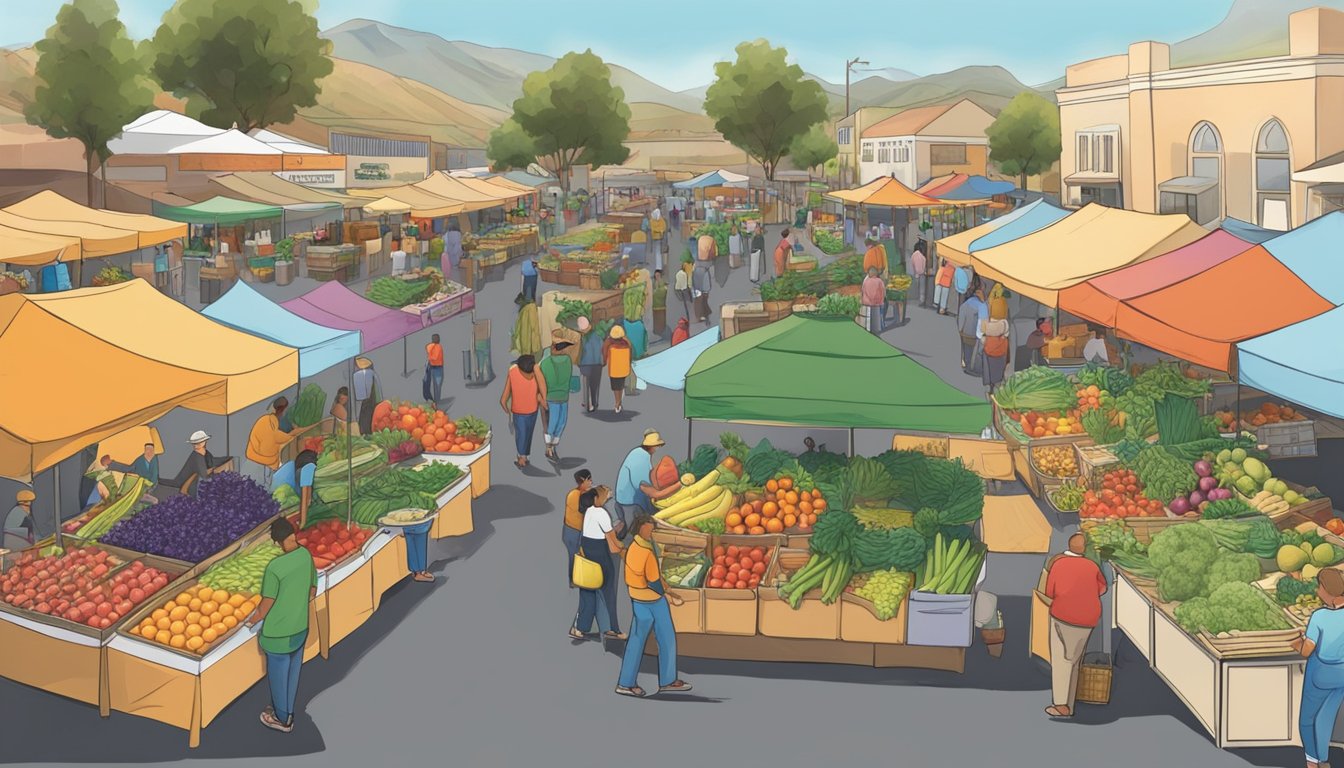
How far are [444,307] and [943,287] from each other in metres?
10.6

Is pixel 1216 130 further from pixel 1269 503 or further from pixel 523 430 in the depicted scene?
pixel 1269 503

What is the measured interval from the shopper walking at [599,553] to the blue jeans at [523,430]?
497 cm

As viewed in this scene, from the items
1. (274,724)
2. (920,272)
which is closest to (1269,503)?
(274,724)

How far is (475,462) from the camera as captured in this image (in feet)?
44.5

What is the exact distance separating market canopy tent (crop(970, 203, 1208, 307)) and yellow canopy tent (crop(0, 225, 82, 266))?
14119 mm

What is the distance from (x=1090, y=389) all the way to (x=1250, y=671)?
6.91 metres

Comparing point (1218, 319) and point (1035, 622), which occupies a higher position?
point (1218, 319)

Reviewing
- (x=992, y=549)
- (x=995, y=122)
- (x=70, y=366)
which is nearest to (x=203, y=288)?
(x=70, y=366)

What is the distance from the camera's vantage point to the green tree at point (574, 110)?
81.3 m

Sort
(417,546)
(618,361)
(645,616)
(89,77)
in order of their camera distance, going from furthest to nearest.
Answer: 1. (89,77)
2. (618,361)
3. (417,546)
4. (645,616)

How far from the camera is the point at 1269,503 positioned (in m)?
10.5

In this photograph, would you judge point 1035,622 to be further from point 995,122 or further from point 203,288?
point 995,122

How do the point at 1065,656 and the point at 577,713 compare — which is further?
Answer: the point at 577,713

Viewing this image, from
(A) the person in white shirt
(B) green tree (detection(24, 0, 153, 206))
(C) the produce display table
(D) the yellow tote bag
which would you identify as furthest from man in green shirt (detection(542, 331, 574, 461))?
(B) green tree (detection(24, 0, 153, 206))
